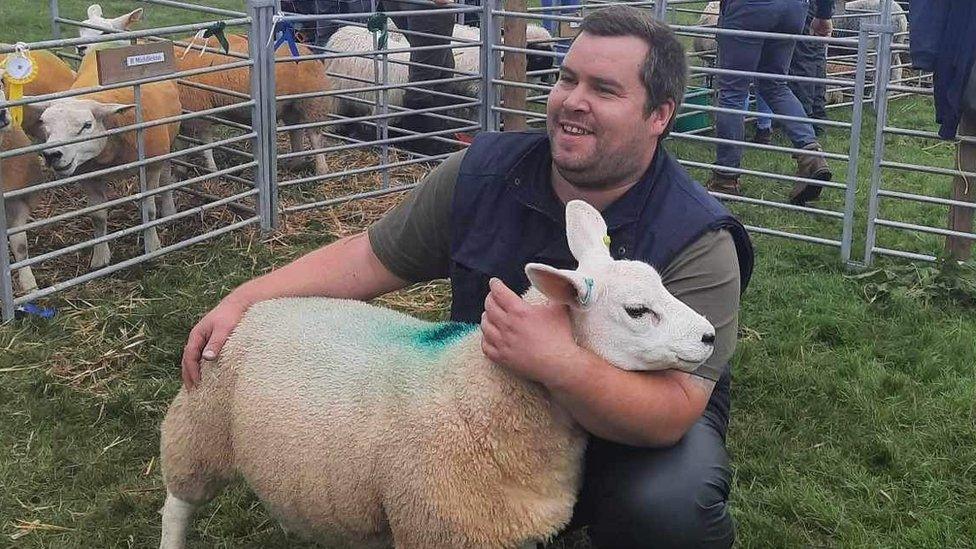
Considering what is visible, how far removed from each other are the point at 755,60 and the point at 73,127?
3.59 metres

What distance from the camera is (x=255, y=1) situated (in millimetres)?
5059

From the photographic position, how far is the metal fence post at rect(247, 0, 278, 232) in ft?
16.9

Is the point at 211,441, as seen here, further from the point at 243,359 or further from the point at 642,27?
the point at 642,27

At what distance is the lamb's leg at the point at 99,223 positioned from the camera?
189 inches

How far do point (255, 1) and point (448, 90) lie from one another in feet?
7.84

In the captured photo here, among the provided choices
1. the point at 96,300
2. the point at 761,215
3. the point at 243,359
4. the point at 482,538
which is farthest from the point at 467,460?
the point at 761,215

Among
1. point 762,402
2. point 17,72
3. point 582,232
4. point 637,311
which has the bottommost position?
point 762,402

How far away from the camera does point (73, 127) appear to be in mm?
4637

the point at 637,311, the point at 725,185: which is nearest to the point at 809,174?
the point at 725,185

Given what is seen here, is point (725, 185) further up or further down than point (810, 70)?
further down

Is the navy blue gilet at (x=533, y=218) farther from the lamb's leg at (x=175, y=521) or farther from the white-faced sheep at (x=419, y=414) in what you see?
the lamb's leg at (x=175, y=521)

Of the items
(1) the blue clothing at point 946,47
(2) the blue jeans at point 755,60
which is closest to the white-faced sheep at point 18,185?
(2) the blue jeans at point 755,60

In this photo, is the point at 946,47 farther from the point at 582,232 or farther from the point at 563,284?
the point at 563,284

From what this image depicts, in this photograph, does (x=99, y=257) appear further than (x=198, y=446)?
Yes
